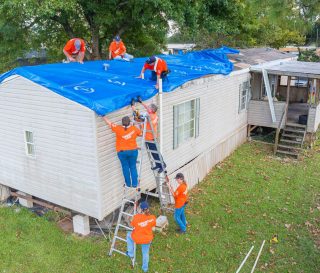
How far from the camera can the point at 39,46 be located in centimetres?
1945

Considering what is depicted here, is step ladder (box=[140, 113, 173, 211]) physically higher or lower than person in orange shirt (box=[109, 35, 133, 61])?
lower

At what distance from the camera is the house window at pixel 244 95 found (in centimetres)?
1565

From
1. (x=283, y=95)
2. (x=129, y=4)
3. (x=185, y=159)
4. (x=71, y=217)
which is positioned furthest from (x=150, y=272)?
(x=283, y=95)

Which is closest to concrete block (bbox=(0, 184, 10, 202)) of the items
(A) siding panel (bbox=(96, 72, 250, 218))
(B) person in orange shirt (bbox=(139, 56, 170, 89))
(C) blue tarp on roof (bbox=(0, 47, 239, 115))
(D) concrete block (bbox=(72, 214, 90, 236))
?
(D) concrete block (bbox=(72, 214, 90, 236))

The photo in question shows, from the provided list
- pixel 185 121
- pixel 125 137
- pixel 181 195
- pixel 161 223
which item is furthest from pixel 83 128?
pixel 185 121

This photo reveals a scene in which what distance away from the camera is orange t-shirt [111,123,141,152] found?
7613 millimetres

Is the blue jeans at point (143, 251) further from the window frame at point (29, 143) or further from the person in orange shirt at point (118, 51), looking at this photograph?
the person in orange shirt at point (118, 51)

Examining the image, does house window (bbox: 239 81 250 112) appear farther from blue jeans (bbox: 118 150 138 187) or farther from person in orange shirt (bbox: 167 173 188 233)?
blue jeans (bbox: 118 150 138 187)

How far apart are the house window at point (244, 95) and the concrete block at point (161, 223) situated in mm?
8285

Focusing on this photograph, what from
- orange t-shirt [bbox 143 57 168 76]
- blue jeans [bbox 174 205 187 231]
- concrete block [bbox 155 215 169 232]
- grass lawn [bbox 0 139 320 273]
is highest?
orange t-shirt [bbox 143 57 168 76]

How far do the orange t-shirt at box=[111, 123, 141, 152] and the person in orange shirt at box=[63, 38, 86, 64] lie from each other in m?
5.18

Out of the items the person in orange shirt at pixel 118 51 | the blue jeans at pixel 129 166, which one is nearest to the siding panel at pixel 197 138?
the blue jeans at pixel 129 166

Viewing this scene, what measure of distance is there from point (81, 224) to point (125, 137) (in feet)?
8.76

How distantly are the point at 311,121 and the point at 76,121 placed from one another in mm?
10913
